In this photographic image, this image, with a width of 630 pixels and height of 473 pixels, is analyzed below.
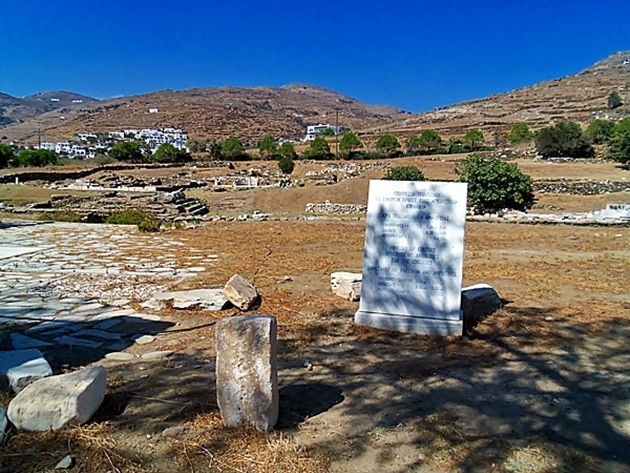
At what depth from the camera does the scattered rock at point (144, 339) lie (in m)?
4.00

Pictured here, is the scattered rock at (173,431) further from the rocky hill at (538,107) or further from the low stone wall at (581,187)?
the rocky hill at (538,107)

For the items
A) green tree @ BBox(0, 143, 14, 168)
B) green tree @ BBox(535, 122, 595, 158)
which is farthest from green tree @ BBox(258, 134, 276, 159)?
green tree @ BBox(535, 122, 595, 158)

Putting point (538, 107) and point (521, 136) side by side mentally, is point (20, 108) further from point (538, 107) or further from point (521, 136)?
point (521, 136)

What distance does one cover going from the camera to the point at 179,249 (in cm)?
871

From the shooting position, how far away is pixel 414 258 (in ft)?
14.7

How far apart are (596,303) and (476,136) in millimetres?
52593

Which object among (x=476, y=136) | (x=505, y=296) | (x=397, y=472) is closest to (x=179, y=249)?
(x=505, y=296)

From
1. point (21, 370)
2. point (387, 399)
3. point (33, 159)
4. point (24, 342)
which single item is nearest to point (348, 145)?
point (33, 159)

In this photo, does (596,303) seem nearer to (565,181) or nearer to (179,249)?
(179,249)

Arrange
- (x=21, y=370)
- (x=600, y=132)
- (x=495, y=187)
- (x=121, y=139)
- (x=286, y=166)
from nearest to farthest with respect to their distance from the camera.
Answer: (x=21, y=370) < (x=495, y=187) < (x=286, y=166) < (x=600, y=132) < (x=121, y=139)

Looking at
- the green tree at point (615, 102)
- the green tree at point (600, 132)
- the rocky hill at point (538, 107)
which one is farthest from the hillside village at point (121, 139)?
the green tree at point (615, 102)

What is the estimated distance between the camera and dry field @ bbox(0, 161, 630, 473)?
2389 mm

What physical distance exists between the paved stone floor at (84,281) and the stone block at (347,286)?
2.02 m

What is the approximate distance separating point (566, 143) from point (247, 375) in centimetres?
4020
